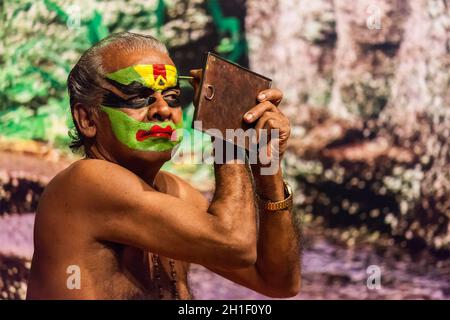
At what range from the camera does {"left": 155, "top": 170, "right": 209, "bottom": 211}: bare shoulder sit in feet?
8.72

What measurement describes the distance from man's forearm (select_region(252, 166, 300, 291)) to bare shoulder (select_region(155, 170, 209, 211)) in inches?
12.1

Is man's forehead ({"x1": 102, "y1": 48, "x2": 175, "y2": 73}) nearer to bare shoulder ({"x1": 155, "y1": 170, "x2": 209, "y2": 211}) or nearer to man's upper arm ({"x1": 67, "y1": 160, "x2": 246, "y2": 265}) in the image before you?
man's upper arm ({"x1": 67, "y1": 160, "x2": 246, "y2": 265})

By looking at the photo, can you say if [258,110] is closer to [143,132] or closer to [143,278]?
[143,132]

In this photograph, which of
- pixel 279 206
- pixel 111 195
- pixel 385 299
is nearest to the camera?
pixel 111 195

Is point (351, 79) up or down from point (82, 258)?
up

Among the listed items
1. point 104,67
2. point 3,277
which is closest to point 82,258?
point 104,67

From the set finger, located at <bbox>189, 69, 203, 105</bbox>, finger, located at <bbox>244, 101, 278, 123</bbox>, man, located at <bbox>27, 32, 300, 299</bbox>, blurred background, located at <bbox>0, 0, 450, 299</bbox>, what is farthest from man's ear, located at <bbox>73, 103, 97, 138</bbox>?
blurred background, located at <bbox>0, 0, 450, 299</bbox>

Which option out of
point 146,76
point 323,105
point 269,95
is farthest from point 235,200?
point 323,105

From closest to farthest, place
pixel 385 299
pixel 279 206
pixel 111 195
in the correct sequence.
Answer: pixel 111 195 < pixel 279 206 < pixel 385 299

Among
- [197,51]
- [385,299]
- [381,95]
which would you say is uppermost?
[197,51]

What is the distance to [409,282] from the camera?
4426mm

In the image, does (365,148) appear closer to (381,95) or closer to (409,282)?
(381,95)

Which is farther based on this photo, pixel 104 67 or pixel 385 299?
pixel 385 299

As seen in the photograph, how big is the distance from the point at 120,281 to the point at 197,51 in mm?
2443
